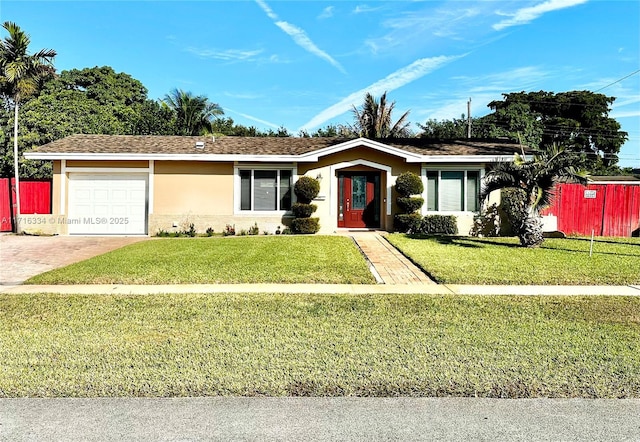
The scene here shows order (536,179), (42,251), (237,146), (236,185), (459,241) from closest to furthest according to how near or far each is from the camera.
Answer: (536,179) < (42,251) < (459,241) < (236,185) < (237,146)

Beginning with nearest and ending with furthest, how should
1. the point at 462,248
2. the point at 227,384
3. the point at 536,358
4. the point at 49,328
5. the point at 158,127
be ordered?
1. the point at 227,384
2. the point at 536,358
3. the point at 49,328
4. the point at 462,248
5. the point at 158,127

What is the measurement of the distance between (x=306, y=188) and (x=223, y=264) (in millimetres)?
6512

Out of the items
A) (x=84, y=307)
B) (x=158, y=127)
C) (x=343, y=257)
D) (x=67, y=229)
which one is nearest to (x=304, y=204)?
(x=343, y=257)

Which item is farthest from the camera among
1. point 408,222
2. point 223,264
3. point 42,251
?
point 408,222

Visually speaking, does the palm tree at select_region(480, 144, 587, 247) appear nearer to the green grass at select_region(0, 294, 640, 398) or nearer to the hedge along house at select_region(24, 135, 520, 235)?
the hedge along house at select_region(24, 135, 520, 235)

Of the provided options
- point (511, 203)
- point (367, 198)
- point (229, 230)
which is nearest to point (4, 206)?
point (229, 230)

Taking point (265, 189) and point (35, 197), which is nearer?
point (265, 189)

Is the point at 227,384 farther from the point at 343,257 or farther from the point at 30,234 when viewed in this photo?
the point at 30,234

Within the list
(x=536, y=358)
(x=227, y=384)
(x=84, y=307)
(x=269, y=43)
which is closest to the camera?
(x=227, y=384)

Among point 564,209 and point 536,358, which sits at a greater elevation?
point 564,209

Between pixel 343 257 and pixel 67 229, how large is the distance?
465 inches

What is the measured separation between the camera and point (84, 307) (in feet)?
22.6

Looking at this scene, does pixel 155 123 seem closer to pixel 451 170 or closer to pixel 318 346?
pixel 451 170

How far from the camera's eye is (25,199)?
1825 centimetres
